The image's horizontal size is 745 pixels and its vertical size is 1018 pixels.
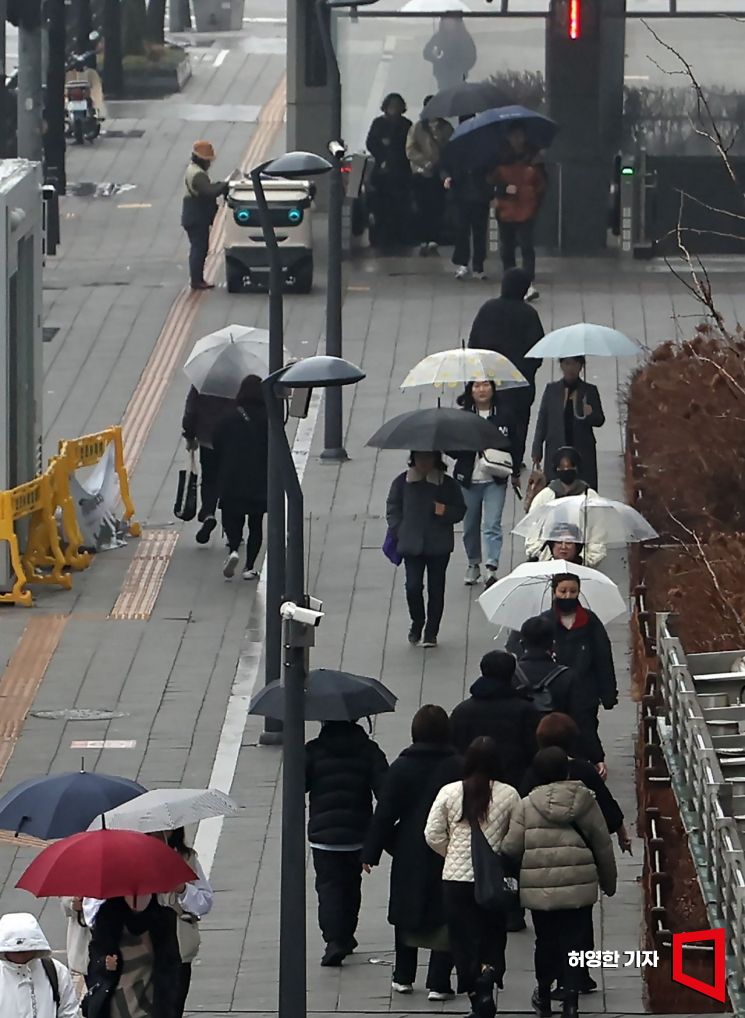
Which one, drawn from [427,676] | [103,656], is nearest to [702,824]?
[427,676]

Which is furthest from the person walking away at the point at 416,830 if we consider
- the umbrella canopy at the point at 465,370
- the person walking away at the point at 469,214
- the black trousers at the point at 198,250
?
the person walking away at the point at 469,214

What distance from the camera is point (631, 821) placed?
14883mm

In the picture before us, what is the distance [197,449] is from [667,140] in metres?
11.3

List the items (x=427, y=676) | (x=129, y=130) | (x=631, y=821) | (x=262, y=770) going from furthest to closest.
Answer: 1. (x=129, y=130)
2. (x=427, y=676)
3. (x=262, y=770)
4. (x=631, y=821)

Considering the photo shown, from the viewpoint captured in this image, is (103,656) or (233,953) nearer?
(233,953)

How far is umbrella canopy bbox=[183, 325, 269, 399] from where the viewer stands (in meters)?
20.1

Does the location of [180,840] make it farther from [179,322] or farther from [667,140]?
[667,140]

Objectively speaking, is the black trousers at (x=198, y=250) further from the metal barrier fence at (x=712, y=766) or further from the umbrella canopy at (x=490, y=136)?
the metal barrier fence at (x=712, y=766)

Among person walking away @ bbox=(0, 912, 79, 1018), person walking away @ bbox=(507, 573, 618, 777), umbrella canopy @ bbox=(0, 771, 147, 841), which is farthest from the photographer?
person walking away @ bbox=(507, 573, 618, 777)

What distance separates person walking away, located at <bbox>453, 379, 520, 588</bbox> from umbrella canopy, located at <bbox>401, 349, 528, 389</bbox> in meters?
0.08

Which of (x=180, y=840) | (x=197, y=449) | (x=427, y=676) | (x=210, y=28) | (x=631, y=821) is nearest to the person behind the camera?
(x=180, y=840)

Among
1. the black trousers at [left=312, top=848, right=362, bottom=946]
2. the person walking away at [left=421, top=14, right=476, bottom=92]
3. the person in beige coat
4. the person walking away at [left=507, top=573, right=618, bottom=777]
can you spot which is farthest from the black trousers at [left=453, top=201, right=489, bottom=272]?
the person in beige coat

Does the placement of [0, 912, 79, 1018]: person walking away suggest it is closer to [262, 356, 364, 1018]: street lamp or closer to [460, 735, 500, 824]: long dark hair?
[262, 356, 364, 1018]: street lamp

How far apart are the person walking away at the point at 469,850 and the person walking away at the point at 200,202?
17060 mm
